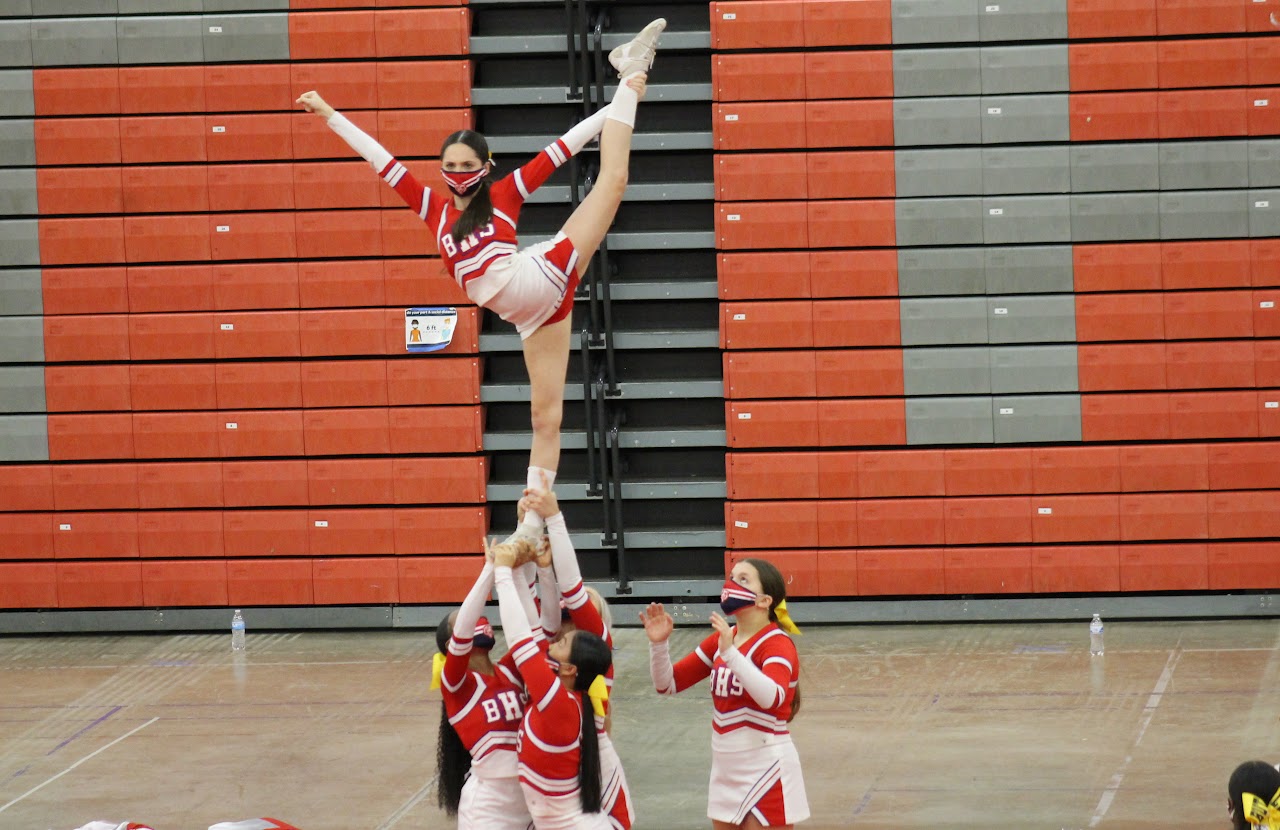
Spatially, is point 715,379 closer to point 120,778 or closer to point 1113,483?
point 1113,483

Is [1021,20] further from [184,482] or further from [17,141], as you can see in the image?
[17,141]

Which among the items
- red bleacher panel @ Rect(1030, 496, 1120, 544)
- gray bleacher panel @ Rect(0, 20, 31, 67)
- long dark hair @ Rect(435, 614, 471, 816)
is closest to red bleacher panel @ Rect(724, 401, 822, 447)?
red bleacher panel @ Rect(1030, 496, 1120, 544)

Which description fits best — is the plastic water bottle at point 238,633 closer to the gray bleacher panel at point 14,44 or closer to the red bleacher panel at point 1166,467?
the gray bleacher panel at point 14,44

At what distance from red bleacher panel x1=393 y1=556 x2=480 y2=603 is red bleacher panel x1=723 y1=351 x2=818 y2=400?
94.7 inches

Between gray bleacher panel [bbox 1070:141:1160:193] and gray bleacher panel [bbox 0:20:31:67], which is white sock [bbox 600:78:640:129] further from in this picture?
gray bleacher panel [bbox 0:20:31:67]

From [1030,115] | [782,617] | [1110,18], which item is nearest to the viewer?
[782,617]

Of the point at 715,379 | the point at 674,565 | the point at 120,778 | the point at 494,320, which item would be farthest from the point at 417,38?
the point at 120,778

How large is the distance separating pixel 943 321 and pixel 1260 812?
8351mm

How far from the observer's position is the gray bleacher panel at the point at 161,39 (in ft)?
41.8

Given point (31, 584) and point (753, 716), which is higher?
point (753, 716)

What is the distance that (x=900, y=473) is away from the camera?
12.6m

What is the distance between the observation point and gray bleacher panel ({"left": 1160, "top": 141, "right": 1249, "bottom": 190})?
40.5ft

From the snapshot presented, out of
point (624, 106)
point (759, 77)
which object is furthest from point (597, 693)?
point (759, 77)

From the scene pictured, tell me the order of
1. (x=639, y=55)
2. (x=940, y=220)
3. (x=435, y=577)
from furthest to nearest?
1. (x=435, y=577)
2. (x=940, y=220)
3. (x=639, y=55)
